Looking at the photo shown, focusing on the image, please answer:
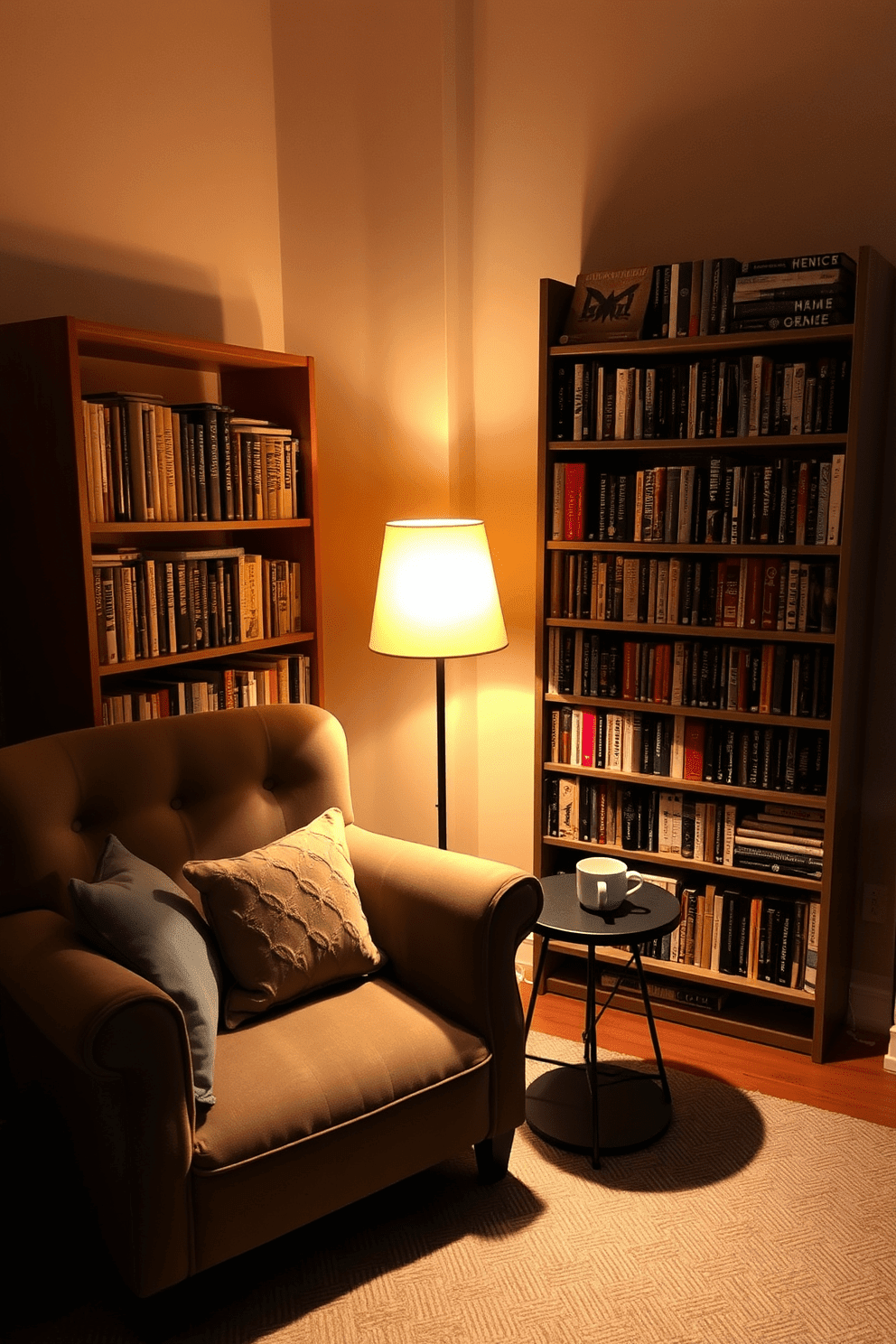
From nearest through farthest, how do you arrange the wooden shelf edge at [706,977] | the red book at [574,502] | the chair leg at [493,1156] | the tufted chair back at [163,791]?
the tufted chair back at [163,791] < the chair leg at [493,1156] < the wooden shelf edge at [706,977] < the red book at [574,502]

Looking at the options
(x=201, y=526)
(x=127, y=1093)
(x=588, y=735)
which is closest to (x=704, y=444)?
(x=588, y=735)

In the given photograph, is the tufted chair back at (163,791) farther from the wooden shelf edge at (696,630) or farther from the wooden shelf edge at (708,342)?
the wooden shelf edge at (708,342)

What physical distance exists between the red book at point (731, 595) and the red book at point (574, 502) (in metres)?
0.40

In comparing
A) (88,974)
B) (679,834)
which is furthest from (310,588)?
(88,974)

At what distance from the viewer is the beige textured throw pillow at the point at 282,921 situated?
6.88ft

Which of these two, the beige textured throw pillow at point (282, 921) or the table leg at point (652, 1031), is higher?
the beige textured throw pillow at point (282, 921)

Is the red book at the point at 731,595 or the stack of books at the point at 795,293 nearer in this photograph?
the stack of books at the point at 795,293

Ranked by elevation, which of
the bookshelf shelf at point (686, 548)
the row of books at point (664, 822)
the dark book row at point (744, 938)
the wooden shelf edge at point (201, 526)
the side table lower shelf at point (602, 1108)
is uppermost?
the wooden shelf edge at point (201, 526)

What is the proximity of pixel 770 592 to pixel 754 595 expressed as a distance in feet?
0.13

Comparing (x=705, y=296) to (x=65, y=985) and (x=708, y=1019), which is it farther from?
(x=65, y=985)

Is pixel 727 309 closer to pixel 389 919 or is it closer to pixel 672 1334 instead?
pixel 389 919

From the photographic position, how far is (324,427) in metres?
3.32

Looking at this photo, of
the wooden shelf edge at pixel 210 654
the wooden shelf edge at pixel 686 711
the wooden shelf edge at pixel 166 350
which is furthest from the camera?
the wooden shelf edge at pixel 686 711

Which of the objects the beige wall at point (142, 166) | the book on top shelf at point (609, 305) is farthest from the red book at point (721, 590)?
the beige wall at point (142, 166)
